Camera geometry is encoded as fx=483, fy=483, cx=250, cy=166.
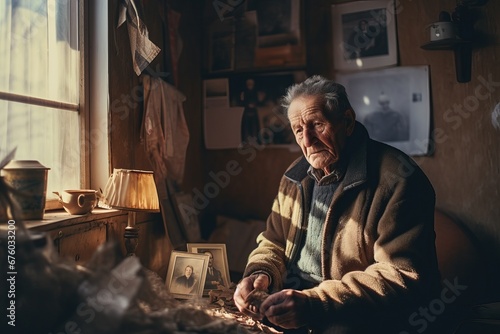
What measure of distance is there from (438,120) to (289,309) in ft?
5.78

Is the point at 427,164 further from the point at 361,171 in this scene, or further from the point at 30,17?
the point at 30,17

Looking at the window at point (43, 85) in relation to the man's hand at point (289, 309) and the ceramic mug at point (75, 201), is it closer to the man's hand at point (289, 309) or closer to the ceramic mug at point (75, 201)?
the ceramic mug at point (75, 201)

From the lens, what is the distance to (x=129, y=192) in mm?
1938

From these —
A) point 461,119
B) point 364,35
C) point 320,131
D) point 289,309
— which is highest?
point 364,35

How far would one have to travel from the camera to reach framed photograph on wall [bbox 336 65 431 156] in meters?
2.92

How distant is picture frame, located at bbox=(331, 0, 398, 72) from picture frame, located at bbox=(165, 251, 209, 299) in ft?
5.27

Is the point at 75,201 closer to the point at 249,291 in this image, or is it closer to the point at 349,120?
the point at 249,291

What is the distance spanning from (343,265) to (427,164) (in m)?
1.32

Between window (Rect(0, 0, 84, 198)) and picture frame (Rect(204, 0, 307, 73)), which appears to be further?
picture frame (Rect(204, 0, 307, 73))

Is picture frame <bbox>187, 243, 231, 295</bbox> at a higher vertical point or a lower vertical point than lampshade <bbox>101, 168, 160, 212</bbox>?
lower

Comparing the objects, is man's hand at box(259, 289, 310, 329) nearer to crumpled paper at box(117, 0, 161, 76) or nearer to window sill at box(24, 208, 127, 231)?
window sill at box(24, 208, 127, 231)

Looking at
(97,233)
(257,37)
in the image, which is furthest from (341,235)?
(257,37)

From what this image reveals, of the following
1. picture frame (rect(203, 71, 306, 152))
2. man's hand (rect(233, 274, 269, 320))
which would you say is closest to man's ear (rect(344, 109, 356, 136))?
man's hand (rect(233, 274, 269, 320))

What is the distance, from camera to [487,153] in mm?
2781
